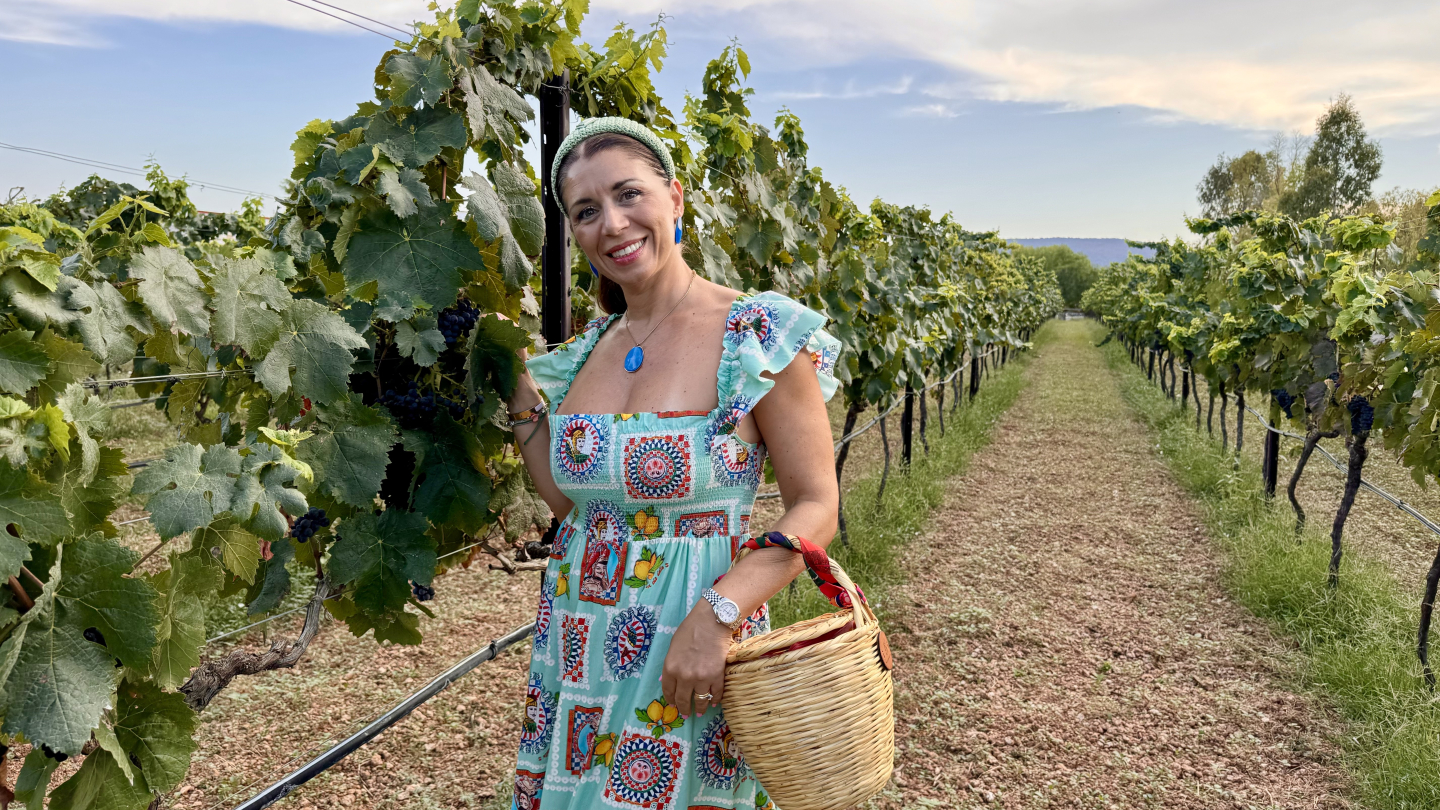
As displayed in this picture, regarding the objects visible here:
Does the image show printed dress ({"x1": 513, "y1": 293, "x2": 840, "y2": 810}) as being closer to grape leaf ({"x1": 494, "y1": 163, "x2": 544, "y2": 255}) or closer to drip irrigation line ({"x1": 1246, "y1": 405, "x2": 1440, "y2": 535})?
grape leaf ({"x1": 494, "y1": 163, "x2": 544, "y2": 255})

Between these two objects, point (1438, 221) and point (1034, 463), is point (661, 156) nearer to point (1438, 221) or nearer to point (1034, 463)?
point (1438, 221)

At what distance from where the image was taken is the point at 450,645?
426 cm

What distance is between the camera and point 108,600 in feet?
3.58

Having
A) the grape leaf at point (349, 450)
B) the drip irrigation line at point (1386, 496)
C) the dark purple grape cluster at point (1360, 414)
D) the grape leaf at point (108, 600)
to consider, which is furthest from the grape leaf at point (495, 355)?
the dark purple grape cluster at point (1360, 414)

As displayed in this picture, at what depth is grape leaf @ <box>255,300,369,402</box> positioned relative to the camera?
4.80ft

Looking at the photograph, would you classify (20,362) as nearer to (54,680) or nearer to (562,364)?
(54,680)

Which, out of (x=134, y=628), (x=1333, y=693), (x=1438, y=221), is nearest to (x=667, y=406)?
(x=134, y=628)

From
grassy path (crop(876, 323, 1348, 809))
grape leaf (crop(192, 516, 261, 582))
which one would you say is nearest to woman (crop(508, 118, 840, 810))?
grape leaf (crop(192, 516, 261, 582))

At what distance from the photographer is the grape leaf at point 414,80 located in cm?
166

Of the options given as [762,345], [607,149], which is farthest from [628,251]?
[762,345]

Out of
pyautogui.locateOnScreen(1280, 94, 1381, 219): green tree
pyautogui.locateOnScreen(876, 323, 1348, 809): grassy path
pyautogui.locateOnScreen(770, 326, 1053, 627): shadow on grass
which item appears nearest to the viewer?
pyautogui.locateOnScreen(876, 323, 1348, 809): grassy path

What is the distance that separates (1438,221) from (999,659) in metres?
2.93

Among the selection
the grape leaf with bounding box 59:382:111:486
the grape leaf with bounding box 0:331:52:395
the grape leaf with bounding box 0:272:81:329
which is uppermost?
the grape leaf with bounding box 0:272:81:329

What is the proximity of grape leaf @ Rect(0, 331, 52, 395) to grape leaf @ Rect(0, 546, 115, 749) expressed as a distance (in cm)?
21
